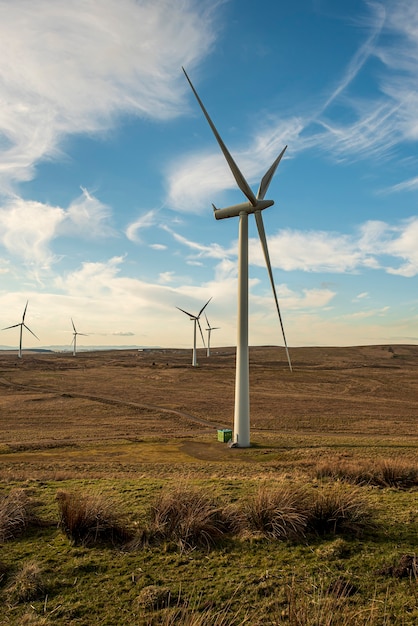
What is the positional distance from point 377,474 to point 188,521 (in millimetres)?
9945

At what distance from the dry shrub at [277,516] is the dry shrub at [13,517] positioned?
16.9 feet

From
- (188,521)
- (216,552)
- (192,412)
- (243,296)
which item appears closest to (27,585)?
(188,521)

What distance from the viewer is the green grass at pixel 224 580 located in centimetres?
689

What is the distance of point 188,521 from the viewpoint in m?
9.80

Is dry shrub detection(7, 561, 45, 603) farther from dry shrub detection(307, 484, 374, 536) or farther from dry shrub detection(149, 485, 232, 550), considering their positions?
dry shrub detection(307, 484, 374, 536)

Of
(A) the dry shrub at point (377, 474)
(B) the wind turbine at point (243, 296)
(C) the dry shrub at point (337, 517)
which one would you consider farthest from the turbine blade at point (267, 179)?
(C) the dry shrub at point (337, 517)

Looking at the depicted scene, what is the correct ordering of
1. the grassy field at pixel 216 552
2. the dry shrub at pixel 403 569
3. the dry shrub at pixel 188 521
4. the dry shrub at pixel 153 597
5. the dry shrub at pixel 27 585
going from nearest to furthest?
1. the grassy field at pixel 216 552
2. the dry shrub at pixel 153 597
3. the dry shrub at pixel 27 585
4. the dry shrub at pixel 403 569
5. the dry shrub at pixel 188 521

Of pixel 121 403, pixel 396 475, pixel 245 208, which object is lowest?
pixel 121 403

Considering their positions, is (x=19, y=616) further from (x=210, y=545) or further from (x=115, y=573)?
(x=210, y=545)

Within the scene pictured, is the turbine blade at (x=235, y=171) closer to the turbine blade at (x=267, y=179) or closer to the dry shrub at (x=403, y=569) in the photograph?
the turbine blade at (x=267, y=179)

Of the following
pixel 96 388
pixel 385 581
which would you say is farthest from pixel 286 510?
pixel 96 388

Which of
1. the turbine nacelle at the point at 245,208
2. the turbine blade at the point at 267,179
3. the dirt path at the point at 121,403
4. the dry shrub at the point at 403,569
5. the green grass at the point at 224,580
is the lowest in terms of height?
the dirt path at the point at 121,403

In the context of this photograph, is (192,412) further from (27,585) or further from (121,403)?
(27,585)

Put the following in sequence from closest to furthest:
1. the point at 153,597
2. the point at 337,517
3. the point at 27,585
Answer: the point at 153,597 → the point at 27,585 → the point at 337,517
